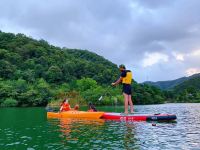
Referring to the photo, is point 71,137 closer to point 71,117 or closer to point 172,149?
point 172,149

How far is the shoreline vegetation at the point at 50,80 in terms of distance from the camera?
303ft

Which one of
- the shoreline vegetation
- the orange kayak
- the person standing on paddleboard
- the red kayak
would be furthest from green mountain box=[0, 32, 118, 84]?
the person standing on paddleboard

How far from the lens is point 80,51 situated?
185375mm

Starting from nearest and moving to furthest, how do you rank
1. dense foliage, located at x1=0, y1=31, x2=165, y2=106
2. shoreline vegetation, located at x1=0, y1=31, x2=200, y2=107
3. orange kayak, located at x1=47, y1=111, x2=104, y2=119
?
orange kayak, located at x1=47, y1=111, x2=104, y2=119 → shoreline vegetation, located at x1=0, y1=31, x2=200, y2=107 → dense foliage, located at x1=0, y1=31, x2=165, y2=106

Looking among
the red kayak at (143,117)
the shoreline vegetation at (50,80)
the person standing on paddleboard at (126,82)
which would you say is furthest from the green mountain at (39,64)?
the person standing on paddleboard at (126,82)

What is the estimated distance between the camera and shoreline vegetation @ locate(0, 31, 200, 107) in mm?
92312

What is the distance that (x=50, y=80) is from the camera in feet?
381

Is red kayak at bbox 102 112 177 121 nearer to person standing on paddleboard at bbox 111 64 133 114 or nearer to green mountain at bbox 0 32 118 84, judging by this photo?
person standing on paddleboard at bbox 111 64 133 114

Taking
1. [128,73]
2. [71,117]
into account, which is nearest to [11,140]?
[128,73]

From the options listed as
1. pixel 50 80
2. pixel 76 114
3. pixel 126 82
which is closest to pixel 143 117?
pixel 126 82

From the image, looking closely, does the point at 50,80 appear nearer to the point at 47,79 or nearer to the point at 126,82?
the point at 47,79

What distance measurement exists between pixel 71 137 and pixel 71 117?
14.7 meters

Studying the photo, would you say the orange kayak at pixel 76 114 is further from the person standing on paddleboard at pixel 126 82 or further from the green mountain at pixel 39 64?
the green mountain at pixel 39 64

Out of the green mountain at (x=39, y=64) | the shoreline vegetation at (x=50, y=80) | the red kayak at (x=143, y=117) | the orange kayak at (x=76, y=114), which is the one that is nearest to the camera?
the red kayak at (x=143, y=117)
